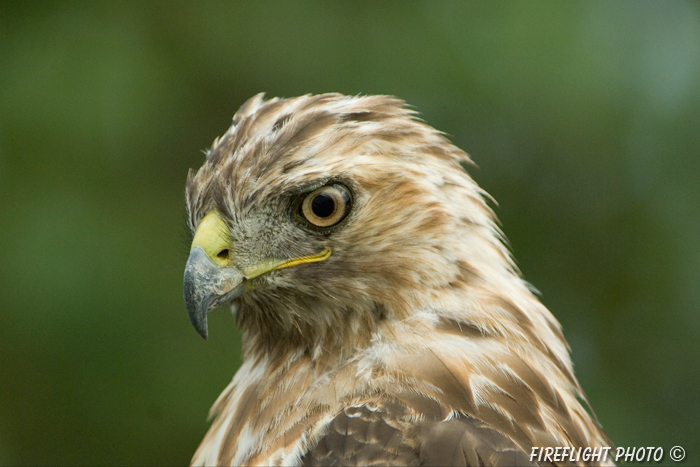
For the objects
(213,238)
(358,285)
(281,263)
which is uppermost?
(213,238)

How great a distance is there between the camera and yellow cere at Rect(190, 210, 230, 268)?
83.9 inches

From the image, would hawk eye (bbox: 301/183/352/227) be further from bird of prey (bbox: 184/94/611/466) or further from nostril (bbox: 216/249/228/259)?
nostril (bbox: 216/249/228/259)

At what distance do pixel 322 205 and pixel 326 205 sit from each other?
0.01 meters

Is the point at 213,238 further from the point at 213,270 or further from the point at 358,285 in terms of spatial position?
the point at 358,285

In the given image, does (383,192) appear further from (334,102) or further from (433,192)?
(334,102)

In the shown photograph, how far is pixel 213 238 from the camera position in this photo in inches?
84.1

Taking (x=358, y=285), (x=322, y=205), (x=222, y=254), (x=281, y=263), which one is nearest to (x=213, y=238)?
(x=222, y=254)

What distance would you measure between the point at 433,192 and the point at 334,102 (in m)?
0.45

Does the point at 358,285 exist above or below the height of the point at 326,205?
below

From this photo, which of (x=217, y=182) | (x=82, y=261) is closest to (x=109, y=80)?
(x=82, y=261)

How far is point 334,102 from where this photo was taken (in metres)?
2.35

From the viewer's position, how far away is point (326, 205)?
2.13 m

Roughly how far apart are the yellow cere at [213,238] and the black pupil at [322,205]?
28 cm

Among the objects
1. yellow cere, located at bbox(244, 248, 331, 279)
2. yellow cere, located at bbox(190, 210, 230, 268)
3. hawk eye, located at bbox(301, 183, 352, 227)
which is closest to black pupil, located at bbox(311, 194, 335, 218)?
hawk eye, located at bbox(301, 183, 352, 227)
